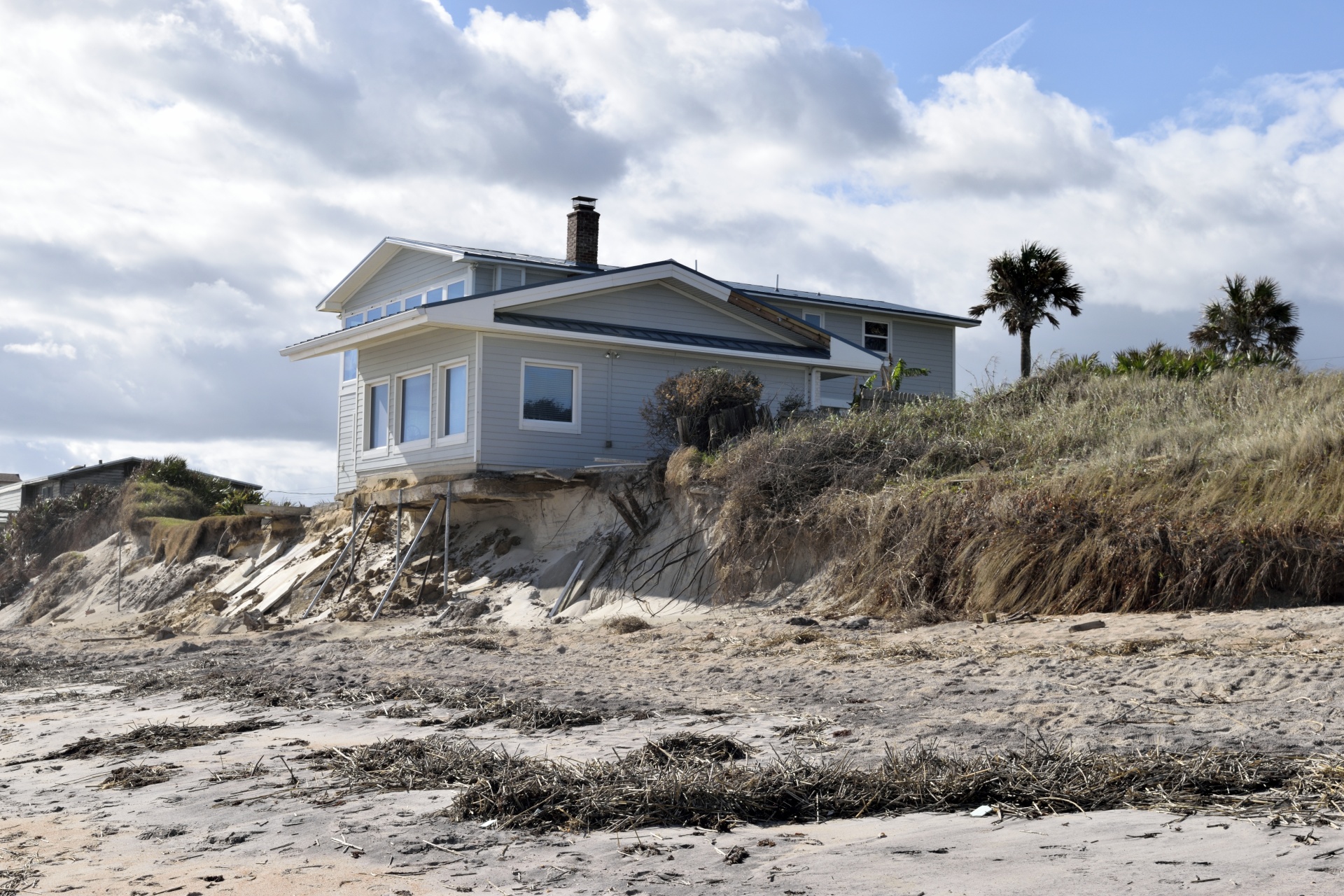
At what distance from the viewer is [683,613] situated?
14.9 m

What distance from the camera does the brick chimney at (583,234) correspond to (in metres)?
25.8

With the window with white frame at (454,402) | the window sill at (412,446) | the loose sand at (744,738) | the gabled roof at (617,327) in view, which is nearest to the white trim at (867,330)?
the gabled roof at (617,327)

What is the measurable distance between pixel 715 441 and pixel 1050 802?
12.8m

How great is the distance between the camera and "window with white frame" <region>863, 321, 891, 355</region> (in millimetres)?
31391

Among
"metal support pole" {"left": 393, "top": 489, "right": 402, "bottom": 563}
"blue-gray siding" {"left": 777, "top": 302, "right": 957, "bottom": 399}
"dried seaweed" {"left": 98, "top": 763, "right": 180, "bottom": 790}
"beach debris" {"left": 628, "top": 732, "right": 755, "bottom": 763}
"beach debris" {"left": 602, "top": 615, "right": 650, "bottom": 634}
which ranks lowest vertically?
"dried seaweed" {"left": 98, "top": 763, "right": 180, "bottom": 790}

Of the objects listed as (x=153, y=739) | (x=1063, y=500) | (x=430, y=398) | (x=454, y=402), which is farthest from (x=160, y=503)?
(x=1063, y=500)

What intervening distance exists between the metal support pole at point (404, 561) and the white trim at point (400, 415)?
1412mm

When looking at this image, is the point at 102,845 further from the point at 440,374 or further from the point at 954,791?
the point at 440,374

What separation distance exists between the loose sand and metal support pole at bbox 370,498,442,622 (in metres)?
4.70

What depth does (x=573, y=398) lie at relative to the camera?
20797mm

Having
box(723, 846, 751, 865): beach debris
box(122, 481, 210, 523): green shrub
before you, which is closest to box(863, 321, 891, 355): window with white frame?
box(122, 481, 210, 523): green shrub

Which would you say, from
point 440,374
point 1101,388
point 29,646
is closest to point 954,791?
point 1101,388

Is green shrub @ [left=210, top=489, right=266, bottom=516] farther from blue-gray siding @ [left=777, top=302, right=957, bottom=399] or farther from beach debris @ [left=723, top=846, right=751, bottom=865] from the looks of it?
beach debris @ [left=723, top=846, right=751, bottom=865]

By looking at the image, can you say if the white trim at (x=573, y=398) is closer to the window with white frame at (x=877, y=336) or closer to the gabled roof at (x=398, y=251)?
the gabled roof at (x=398, y=251)
